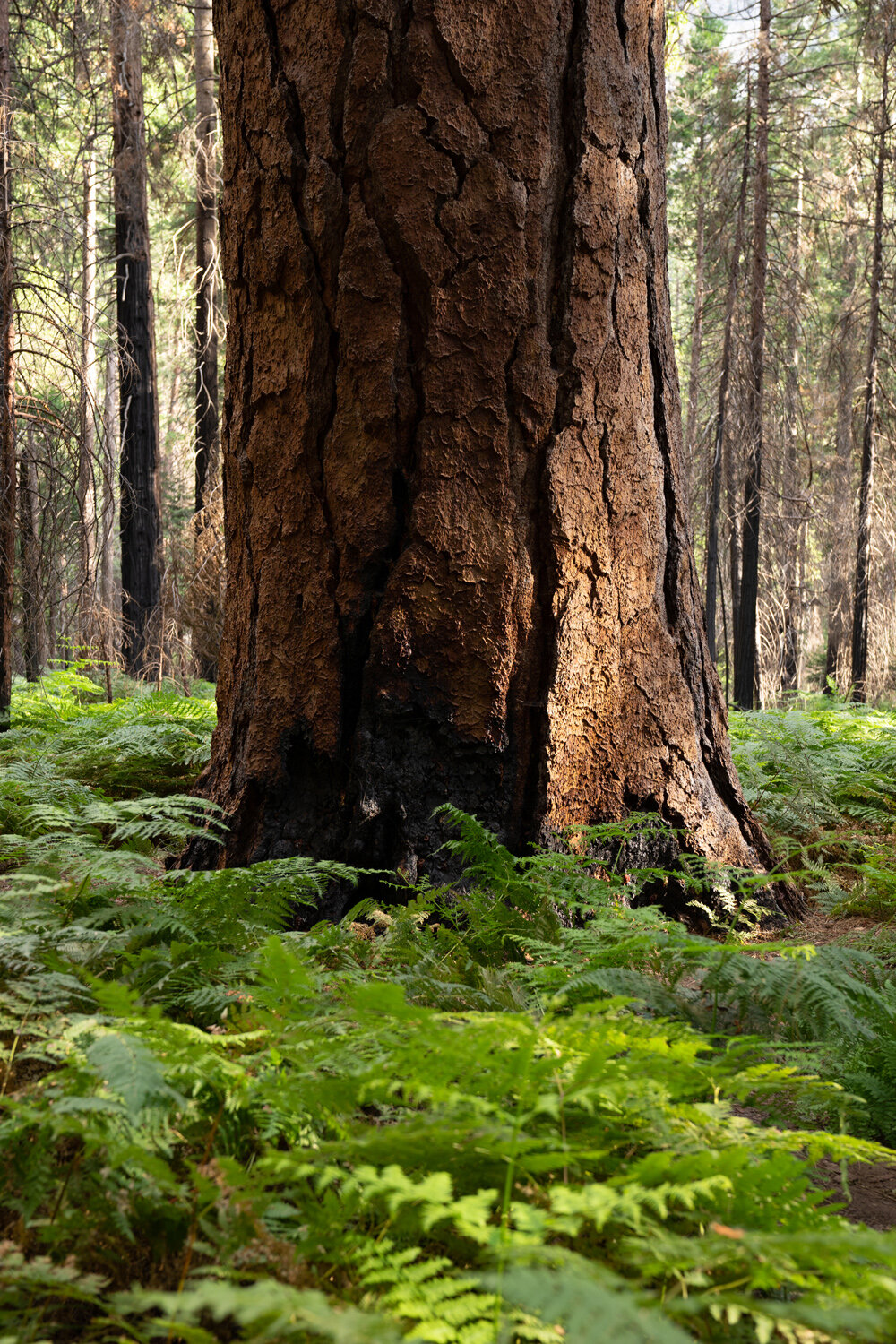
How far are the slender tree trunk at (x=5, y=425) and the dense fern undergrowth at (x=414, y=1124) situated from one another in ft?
11.7

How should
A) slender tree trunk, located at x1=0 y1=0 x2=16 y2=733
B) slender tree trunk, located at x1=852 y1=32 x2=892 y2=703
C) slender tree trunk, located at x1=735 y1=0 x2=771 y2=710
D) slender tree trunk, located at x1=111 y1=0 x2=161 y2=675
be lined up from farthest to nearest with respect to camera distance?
slender tree trunk, located at x1=852 y1=32 x2=892 y2=703, slender tree trunk, located at x1=735 y1=0 x2=771 y2=710, slender tree trunk, located at x1=111 y1=0 x2=161 y2=675, slender tree trunk, located at x1=0 y1=0 x2=16 y2=733

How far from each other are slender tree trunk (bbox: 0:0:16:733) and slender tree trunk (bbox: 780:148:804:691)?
418 inches

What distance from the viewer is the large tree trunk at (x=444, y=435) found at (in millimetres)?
2715

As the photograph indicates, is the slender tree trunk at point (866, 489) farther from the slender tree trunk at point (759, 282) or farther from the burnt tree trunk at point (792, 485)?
the slender tree trunk at point (759, 282)

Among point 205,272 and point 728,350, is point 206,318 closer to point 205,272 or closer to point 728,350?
point 205,272

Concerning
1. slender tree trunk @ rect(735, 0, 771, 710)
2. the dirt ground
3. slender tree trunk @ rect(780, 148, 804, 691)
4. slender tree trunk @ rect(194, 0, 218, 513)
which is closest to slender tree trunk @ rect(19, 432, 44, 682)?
slender tree trunk @ rect(194, 0, 218, 513)

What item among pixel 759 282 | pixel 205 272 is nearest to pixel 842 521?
pixel 759 282

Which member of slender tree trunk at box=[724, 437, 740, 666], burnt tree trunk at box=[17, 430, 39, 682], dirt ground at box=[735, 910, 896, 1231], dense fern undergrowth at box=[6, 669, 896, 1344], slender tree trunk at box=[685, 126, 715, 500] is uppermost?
slender tree trunk at box=[685, 126, 715, 500]

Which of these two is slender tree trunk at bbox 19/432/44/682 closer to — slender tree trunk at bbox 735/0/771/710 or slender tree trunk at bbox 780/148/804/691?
slender tree trunk at bbox 780/148/804/691

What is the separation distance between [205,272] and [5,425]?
24.2 feet

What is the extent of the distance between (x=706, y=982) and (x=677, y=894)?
1.02 m

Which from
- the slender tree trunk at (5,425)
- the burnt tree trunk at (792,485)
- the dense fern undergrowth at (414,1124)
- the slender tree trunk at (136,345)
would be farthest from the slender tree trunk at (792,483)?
the dense fern undergrowth at (414,1124)

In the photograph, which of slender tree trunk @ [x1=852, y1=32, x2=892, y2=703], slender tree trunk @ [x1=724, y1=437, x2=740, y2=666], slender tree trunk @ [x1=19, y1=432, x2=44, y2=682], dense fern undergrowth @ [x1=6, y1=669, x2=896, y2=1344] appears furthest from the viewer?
slender tree trunk @ [x1=724, y1=437, x2=740, y2=666]

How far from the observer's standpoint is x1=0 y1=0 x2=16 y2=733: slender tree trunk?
5316 mm
